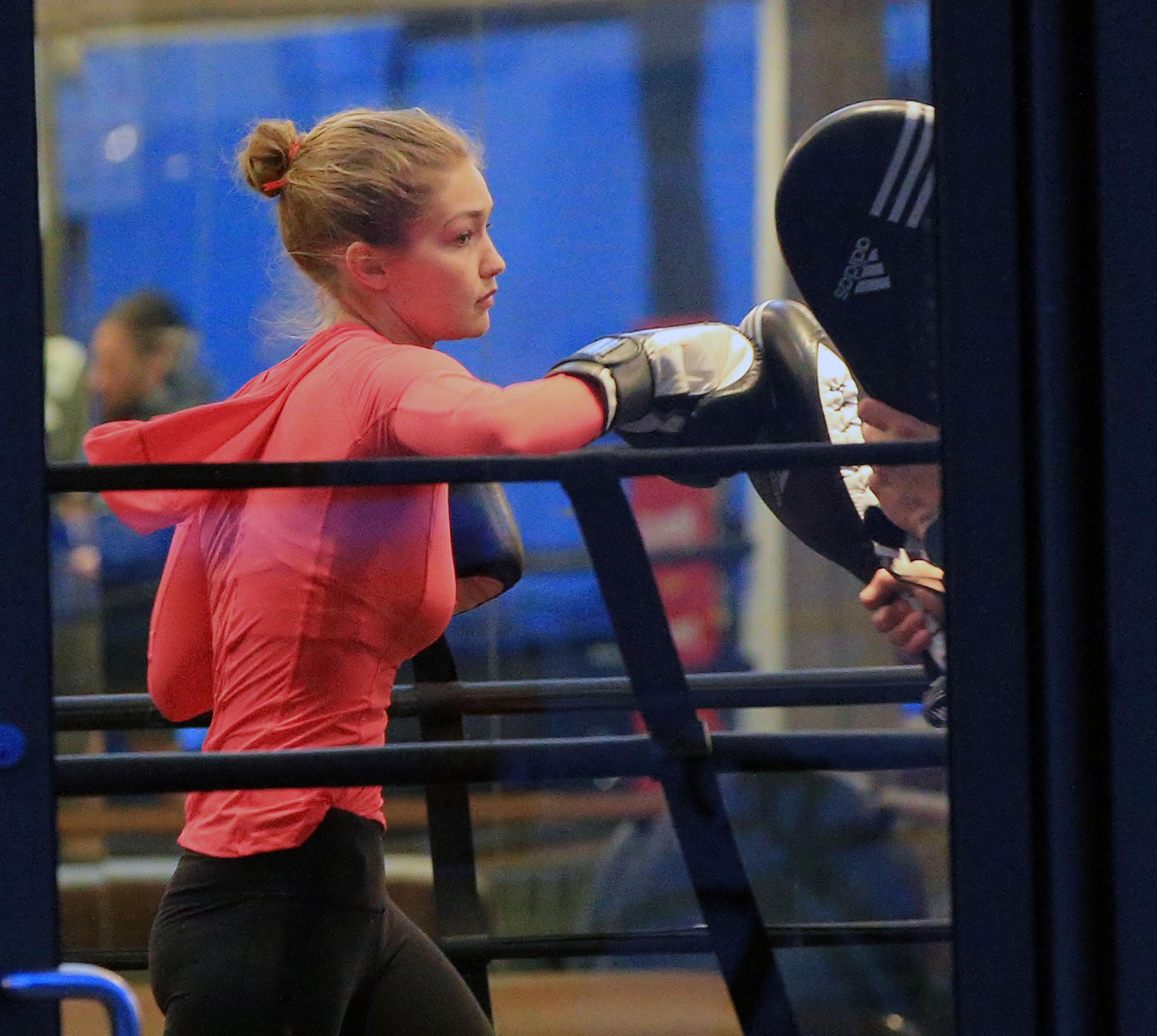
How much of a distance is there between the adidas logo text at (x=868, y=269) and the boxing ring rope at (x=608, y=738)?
148mm

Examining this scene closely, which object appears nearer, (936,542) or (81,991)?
(81,991)

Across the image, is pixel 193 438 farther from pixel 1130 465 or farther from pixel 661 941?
pixel 1130 465

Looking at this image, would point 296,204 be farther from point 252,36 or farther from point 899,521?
point 899,521

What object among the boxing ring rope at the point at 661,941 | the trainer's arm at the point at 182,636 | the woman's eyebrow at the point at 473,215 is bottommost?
the boxing ring rope at the point at 661,941

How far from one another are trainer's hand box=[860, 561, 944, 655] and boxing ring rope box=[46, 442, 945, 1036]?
85 mm

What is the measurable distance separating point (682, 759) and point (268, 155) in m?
0.65

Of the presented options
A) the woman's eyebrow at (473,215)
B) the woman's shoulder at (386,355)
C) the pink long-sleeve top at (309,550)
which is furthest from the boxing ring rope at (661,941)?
the woman's eyebrow at (473,215)

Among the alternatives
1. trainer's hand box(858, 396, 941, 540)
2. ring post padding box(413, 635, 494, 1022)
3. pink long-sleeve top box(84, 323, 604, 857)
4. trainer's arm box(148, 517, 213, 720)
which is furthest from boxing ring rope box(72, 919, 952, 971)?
trainer's hand box(858, 396, 941, 540)

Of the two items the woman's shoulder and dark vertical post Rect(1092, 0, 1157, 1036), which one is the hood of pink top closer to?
the woman's shoulder

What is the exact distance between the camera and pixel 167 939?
1461mm

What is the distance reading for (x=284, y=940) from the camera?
1467 mm

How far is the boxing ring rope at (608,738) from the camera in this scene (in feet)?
4.50

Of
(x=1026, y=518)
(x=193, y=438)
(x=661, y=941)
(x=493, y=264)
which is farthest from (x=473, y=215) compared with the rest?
(x=661, y=941)

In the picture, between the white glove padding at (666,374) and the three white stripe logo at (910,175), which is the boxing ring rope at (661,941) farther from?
the three white stripe logo at (910,175)
